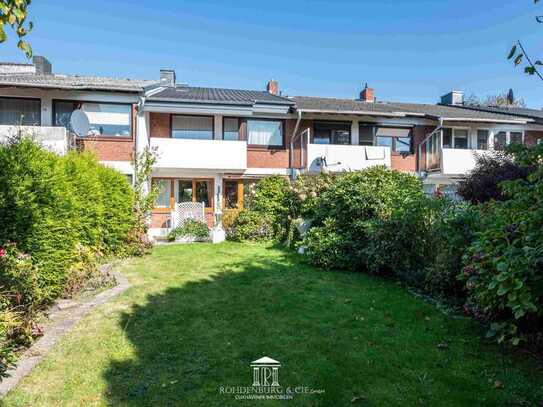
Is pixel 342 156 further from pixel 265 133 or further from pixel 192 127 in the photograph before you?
pixel 192 127

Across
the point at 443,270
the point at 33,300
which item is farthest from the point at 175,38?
the point at 443,270

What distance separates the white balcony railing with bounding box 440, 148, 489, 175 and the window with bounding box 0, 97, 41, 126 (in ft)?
66.4

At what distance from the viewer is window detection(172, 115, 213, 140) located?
17.7m

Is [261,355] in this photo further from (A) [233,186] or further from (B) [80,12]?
(A) [233,186]

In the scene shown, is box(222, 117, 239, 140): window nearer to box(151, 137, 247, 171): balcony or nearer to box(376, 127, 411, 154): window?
box(151, 137, 247, 171): balcony

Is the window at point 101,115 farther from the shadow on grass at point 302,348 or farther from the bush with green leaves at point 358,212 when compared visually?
the shadow on grass at point 302,348

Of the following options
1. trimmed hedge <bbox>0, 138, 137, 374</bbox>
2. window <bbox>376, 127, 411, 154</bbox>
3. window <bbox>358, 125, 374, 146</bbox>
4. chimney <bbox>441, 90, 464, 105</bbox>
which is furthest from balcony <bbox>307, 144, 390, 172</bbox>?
chimney <bbox>441, 90, 464, 105</bbox>

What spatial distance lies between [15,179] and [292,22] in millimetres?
13391

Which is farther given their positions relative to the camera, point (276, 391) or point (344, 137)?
point (344, 137)

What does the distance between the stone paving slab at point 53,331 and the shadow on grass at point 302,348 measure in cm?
87

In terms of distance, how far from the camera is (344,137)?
19.5m

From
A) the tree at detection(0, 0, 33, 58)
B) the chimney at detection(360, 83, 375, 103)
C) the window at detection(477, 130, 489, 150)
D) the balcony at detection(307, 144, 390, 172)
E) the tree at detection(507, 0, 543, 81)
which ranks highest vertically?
the chimney at detection(360, 83, 375, 103)

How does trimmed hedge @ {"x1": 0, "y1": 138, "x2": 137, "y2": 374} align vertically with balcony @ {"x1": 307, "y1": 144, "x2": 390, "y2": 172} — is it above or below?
below

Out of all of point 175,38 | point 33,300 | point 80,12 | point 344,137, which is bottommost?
point 33,300
